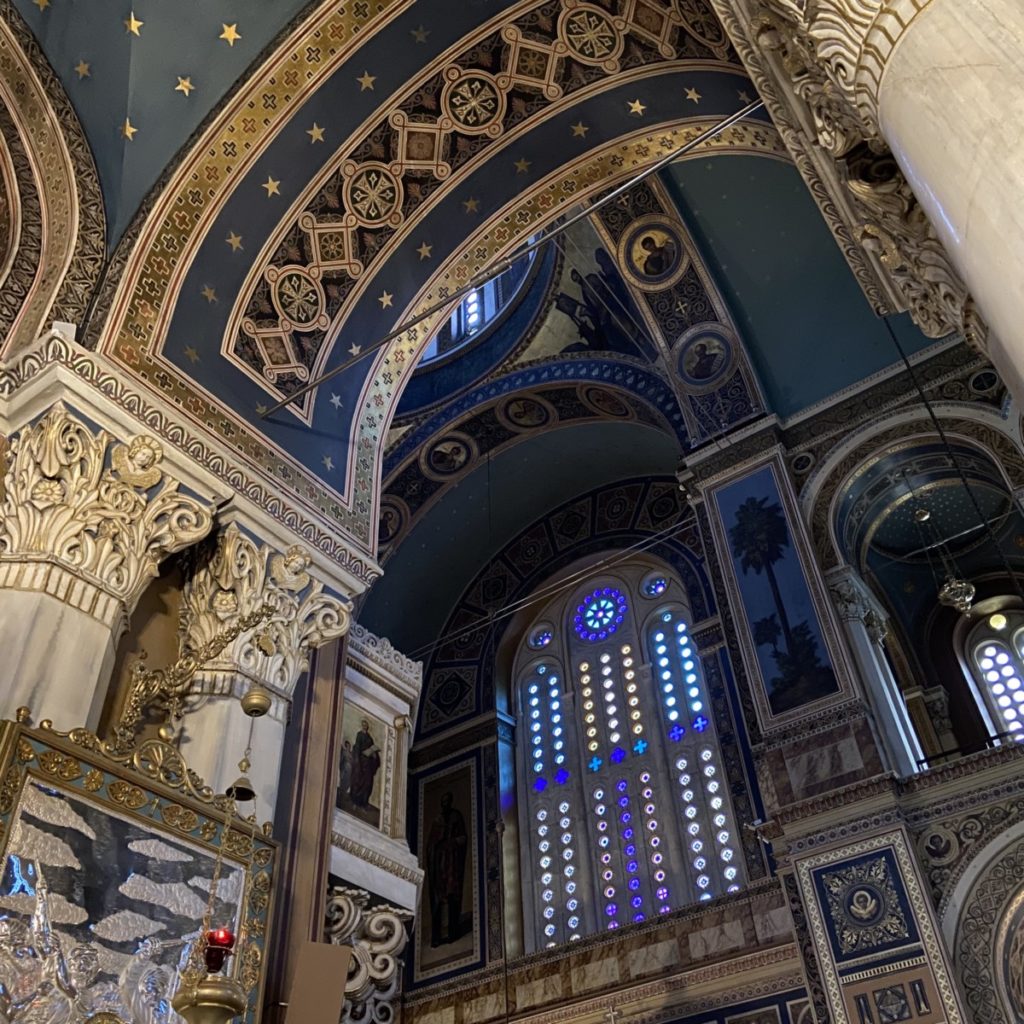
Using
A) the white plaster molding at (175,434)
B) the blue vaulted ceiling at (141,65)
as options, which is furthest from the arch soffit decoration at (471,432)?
the blue vaulted ceiling at (141,65)

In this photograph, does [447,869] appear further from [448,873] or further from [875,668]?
[875,668]

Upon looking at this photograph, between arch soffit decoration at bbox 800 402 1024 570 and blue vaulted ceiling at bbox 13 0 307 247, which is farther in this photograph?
arch soffit decoration at bbox 800 402 1024 570

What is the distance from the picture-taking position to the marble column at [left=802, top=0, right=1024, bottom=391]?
1864mm

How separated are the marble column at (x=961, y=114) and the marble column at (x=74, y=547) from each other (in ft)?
12.3

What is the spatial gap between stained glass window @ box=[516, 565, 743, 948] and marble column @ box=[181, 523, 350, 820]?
590 cm

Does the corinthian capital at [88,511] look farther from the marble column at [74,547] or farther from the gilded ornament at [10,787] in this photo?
the gilded ornament at [10,787]

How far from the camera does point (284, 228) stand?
20.9 feet

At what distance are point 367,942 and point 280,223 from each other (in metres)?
4.23

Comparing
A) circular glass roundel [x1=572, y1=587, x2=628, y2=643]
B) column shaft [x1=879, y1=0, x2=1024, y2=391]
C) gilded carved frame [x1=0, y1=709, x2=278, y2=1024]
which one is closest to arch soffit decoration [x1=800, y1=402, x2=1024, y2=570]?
circular glass roundel [x1=572, y1=587, x2=628, y2=643]

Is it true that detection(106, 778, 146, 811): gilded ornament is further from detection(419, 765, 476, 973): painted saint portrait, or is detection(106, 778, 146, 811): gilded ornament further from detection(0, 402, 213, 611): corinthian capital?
detection(419, 765, 476, 973): painted saint portrait

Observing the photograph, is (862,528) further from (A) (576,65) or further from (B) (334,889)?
(B) (334,889)

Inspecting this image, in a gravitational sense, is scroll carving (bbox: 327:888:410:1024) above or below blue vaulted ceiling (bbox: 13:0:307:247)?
below

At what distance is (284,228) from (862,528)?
19.8ft

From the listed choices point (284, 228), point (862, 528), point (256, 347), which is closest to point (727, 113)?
point (284, 228)
